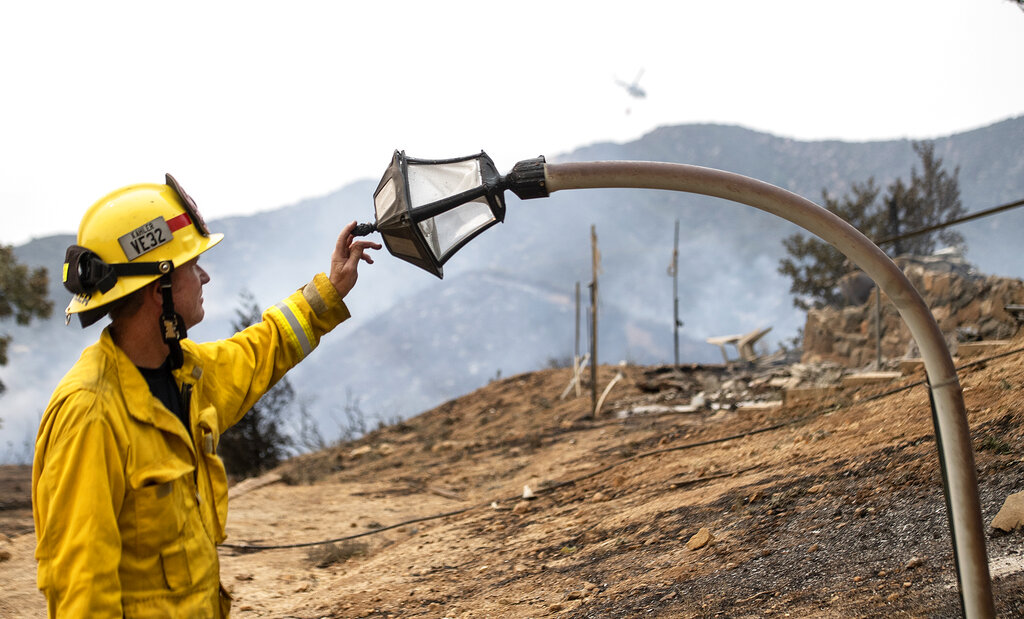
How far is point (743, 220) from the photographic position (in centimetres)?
12606

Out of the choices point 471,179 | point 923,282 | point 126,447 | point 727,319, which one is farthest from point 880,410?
point 727,319

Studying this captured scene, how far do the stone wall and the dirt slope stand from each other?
13.1ft

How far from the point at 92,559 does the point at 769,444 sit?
16.5 ft

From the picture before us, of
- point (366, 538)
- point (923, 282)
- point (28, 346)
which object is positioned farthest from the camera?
point (28, 346)

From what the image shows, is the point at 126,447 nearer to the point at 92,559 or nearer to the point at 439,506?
the point at 92,559

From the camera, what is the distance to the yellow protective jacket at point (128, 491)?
170cm

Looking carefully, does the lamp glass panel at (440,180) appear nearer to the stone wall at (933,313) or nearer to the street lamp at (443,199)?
the street lamp at (443,199)

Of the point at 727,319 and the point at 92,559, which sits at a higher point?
the point at 92,559

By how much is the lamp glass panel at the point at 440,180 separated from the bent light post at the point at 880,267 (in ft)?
0.13

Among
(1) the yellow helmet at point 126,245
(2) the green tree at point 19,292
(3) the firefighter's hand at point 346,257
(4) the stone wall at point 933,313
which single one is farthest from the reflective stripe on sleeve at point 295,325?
(2) the green tree at point 19,292

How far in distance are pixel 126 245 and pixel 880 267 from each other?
79.9 inches

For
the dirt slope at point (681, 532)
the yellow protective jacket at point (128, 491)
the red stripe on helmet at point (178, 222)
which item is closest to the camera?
the yellow protective jacket at point (128, 491)

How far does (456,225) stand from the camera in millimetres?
2035

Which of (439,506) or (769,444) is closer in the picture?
(769,444)
